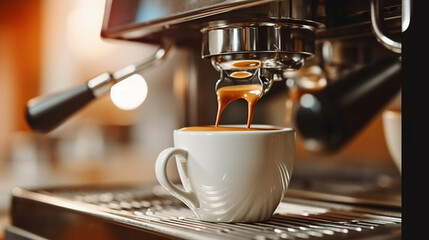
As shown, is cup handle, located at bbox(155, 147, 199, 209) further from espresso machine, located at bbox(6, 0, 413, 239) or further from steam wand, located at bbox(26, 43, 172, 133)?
steam wand, located at bbox(26, 43, 172, 133)

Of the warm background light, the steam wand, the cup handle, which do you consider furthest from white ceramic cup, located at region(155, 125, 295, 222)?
the warm background light

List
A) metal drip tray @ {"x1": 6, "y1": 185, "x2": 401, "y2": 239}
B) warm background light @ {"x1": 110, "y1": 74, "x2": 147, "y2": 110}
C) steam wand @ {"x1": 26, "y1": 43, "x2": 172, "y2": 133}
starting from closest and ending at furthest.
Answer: metal drip tray @ {"x1": 6, "y1": 185, "x2": 401, "y2": 239}
steam wand @ {"x1": 26, "y1": 43, "x2": 172, "y2": 133}
warm background light @ {"x1": 110, "y1": 74, "x2": 147, "y2": 110}

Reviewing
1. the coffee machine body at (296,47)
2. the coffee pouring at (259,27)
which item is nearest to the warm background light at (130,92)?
the coffee machine body at (296,47)

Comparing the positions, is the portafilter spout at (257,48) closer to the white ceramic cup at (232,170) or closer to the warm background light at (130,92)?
the white ceramic cup at (232,170)

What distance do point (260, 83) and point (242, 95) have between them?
18mm

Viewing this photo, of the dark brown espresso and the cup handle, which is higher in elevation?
the dark brown espresso

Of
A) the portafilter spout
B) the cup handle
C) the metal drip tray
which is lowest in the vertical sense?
the metal drip tray

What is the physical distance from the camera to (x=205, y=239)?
38 cm

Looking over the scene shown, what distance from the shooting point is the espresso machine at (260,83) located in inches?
17.6

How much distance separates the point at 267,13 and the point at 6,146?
2.26 metres

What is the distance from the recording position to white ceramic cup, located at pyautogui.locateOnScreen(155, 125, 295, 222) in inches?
17.4

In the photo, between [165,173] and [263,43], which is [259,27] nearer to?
[263,43]

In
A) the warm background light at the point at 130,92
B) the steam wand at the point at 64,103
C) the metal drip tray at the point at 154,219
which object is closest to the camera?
the metal drip tray at the point at 154,219

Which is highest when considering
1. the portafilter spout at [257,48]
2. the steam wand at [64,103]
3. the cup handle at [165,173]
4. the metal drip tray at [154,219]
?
the portafilter spout at [257,48]
